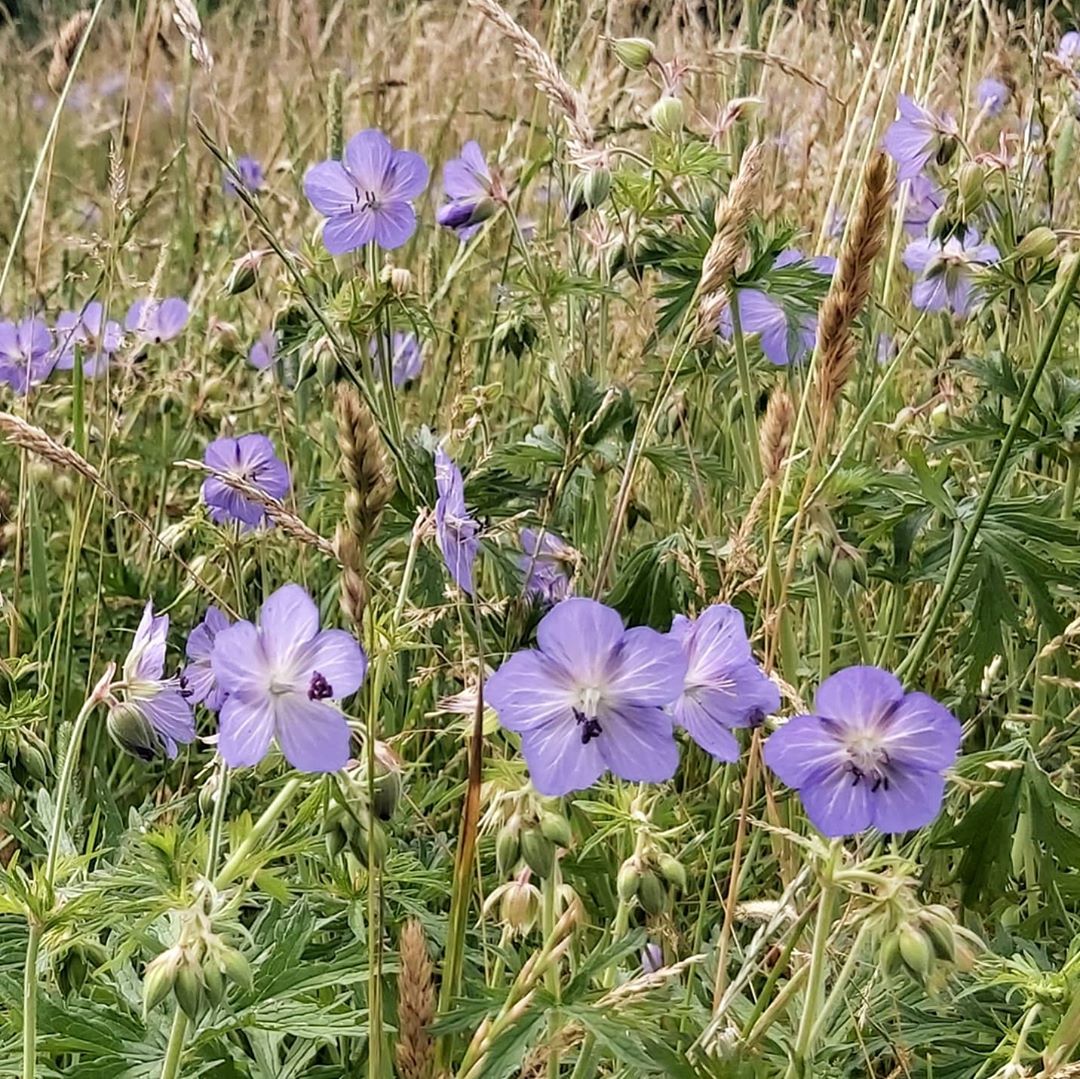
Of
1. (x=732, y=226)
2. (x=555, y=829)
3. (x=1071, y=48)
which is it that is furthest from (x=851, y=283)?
(x=1071, y=48)

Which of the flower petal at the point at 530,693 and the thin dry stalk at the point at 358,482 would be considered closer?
the thin dry stalk at the point at 358,482

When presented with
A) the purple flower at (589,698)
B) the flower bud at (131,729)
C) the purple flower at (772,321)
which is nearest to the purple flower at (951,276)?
the purple flower at (772,321)

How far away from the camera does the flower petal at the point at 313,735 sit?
2.25 feet

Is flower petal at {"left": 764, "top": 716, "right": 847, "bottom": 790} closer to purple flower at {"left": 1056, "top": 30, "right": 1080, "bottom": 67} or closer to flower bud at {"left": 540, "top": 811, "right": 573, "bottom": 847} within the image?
flower bud at {"left": 540, "top": 811, "right": 573, "bottom": 847}

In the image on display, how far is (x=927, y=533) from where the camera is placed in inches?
56.8

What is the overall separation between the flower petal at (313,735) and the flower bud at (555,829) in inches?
4.7

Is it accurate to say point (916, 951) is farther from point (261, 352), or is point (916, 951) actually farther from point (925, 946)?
point (261, 352)

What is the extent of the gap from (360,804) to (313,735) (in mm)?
62

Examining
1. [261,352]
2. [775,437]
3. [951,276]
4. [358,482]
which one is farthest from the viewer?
[261,352]

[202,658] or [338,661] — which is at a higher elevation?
[338,661]

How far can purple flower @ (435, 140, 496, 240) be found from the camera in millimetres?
1459

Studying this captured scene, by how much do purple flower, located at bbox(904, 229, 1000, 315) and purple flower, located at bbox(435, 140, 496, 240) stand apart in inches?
19.8

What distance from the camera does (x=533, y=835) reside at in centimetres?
72

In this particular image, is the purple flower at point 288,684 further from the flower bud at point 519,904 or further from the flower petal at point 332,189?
the flower petal at point 332,189
